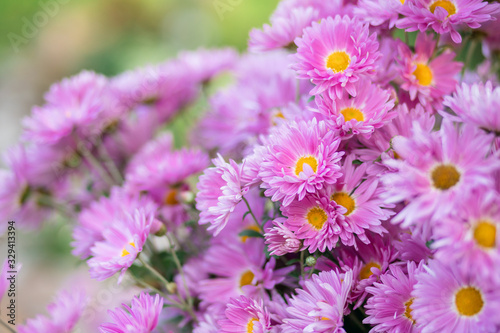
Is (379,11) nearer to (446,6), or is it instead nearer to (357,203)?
(446,6)

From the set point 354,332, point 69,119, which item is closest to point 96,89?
point 69,119

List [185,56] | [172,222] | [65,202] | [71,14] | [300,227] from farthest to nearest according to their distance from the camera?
1. [71,14]
2. [185,56]
3. [65,202]
4. [172,222]
5. [300,227]

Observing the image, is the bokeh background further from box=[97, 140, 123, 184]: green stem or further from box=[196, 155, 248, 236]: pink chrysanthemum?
box=[196, 155, 248, 236]: pink chrysanthemum

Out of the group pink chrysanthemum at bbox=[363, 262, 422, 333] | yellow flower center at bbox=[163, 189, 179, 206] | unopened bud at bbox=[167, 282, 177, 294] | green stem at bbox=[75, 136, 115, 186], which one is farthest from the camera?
green stem at bbox=[75, 136, 115, 186]

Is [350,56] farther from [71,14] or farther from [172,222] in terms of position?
[71,14]

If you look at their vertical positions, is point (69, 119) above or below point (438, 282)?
above

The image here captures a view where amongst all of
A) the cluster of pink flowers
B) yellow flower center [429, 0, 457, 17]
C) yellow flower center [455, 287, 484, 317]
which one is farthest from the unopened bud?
yellow flower center [429, 0, 457, 17]
